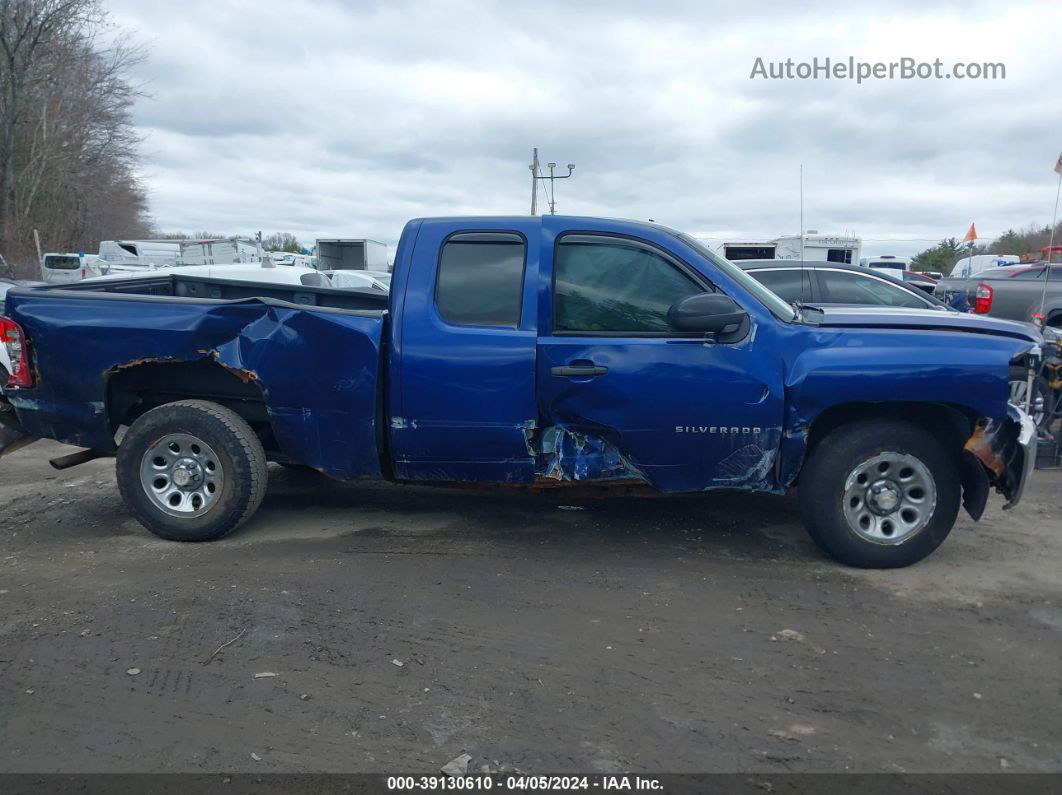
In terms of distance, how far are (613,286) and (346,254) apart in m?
27.3

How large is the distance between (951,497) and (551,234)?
8.67 ft

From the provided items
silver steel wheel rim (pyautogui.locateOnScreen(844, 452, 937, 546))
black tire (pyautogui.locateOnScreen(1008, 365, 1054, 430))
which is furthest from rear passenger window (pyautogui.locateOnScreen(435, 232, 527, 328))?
black tire (pyautogui.locateOnScreen(1008, 365, 1054, 430))

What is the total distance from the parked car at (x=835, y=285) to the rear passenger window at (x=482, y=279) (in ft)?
18.6

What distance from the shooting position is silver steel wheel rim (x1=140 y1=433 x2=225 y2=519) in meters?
5.20

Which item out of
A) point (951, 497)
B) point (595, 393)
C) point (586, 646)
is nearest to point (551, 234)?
point (595, 393)

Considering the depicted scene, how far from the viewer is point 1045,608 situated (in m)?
4.33

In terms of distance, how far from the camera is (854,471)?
15.3 feet

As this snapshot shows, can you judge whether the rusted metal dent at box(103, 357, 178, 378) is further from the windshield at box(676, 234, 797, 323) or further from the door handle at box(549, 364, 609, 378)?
the windshield at box(676, 234, 797, 323)

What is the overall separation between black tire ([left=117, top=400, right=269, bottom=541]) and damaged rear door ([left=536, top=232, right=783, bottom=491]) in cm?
178

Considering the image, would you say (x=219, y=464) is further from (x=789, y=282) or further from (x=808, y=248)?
(x=808, y=248)

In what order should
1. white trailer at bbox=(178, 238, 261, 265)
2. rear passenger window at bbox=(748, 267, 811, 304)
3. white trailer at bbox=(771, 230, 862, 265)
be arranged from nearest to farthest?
rear passenger window at bbox=(748, 267, 811, 304), white trailer at bbox=(771, 230, 862, 265), white trailer at bbox=(178, 238, 261, 265)

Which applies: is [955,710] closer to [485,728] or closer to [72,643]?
[485,728]

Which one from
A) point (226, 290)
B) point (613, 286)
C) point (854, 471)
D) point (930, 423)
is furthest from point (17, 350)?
point (930, 423)

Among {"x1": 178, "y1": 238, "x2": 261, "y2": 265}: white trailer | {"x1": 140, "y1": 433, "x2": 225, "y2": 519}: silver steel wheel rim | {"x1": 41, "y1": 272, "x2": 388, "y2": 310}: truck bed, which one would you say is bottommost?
{"x1": 140, "y1": 433, "x2": 225, "y2": 519}: silver steel wheel rim
